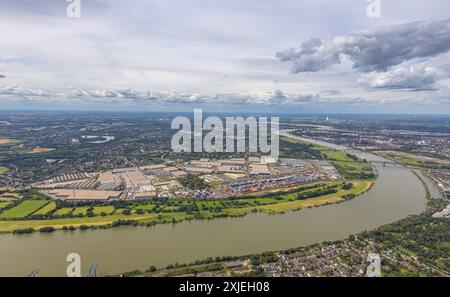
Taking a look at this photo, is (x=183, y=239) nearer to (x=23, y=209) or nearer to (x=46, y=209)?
(x=46, y=209)

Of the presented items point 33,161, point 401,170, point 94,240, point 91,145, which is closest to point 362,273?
point 94,240

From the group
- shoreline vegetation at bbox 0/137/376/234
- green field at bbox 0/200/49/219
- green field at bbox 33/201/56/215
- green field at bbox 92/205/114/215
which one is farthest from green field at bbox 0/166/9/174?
green field at bbox 92/205/114/215

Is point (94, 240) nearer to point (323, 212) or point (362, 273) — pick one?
point (362, 273)

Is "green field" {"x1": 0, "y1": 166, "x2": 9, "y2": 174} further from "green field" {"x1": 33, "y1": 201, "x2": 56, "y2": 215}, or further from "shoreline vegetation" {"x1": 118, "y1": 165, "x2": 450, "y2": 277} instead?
"shoreline vegetation" {"x1": 118, "y1": 165, "x2": 450, "y2": 277}

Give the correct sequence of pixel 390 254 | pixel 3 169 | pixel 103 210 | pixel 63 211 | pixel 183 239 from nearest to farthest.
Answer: pixel 390 254 → pixel 183 239 → pixel 63 211 → pixel 103 210 → pixel 3 169

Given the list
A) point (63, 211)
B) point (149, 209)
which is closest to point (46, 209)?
point (63, 211)

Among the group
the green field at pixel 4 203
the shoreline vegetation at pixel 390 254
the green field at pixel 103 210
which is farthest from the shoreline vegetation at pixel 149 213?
the shoreline vegetation at pixel 390 254
